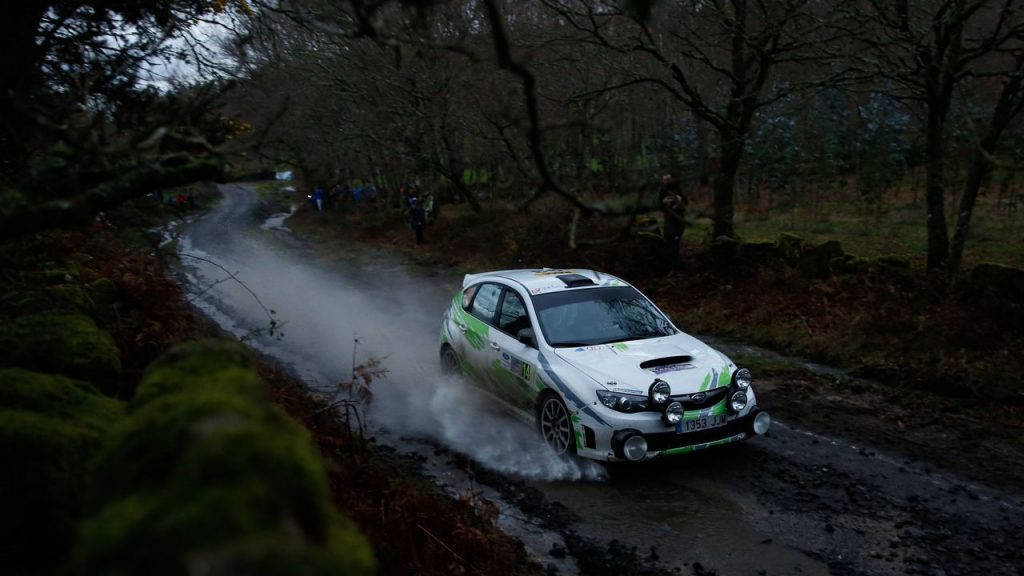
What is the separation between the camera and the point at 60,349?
17.0 ft

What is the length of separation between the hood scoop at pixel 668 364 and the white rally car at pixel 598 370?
12 mm

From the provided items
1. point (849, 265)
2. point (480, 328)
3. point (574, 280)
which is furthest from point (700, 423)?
point (849, 265)

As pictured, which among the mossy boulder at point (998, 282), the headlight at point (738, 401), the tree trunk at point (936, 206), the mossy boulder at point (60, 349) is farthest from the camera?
the tree trunk at point (936, 206)

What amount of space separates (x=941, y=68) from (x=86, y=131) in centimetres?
1227

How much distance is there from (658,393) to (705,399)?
53cm

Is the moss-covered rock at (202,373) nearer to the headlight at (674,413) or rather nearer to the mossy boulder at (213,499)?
the mossy boulder at (213,499)

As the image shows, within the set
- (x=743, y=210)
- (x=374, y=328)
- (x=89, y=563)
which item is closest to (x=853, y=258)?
(x=374, y=328)

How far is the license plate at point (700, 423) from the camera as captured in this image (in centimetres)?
726

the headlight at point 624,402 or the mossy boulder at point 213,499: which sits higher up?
the mossy boulder at point 213,499

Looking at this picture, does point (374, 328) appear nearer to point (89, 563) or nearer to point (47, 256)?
point (47, 256)

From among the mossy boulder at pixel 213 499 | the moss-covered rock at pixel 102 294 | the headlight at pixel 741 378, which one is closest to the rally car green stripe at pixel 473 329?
the headlight at pixel 741 378

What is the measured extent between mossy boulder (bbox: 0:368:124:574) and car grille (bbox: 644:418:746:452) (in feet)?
15.6

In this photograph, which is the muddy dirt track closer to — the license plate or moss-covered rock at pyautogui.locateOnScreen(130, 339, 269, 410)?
the license plate

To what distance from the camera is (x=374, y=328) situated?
587 inches
